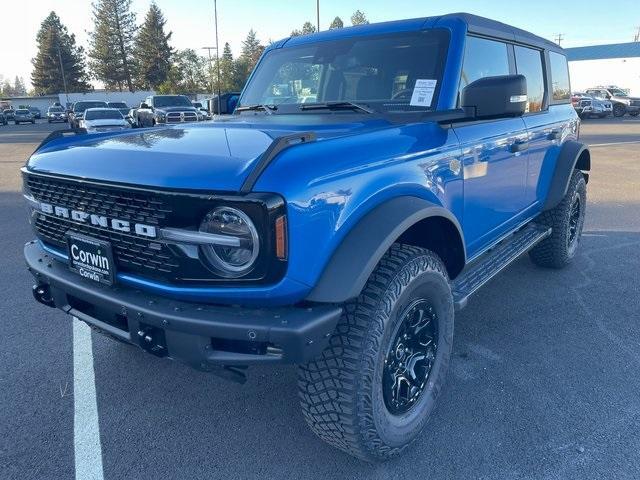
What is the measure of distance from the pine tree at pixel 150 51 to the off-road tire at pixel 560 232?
79.3 meters

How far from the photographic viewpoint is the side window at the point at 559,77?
4.62m

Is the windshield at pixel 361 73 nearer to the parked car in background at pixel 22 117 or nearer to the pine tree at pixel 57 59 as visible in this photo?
the parked car in background at pixel 22 117

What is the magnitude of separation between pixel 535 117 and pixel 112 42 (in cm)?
8082

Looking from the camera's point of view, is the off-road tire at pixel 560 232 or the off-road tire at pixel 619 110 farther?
the off-road tire at pixel 619 110

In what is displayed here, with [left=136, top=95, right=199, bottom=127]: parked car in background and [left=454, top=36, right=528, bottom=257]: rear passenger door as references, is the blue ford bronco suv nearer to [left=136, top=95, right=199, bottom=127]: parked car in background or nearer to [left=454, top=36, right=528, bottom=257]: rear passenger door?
[left=454, top=36, right=528, bottom=257]: rear passenger door

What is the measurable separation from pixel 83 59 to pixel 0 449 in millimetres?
86353

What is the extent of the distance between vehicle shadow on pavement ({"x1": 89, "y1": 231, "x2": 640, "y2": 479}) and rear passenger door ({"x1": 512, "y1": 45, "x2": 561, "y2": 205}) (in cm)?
111

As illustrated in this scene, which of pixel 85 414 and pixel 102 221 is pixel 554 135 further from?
pixel 85 414

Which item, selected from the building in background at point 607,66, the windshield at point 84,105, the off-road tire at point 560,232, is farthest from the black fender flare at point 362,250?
the building in background at point 607,66

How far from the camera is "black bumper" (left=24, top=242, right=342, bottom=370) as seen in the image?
1.82 m

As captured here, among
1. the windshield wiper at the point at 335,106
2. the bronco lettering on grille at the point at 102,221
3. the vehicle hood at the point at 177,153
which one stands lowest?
the bronco lettering on grille at the point at 102,221

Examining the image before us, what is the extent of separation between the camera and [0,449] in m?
2.49

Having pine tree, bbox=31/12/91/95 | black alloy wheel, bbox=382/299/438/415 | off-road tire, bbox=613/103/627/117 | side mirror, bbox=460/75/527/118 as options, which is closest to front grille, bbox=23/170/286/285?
black alloy wheel, bbox=382/299/438/415

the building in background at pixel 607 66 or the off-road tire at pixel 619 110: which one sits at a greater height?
the building in background at pixel 607 66
